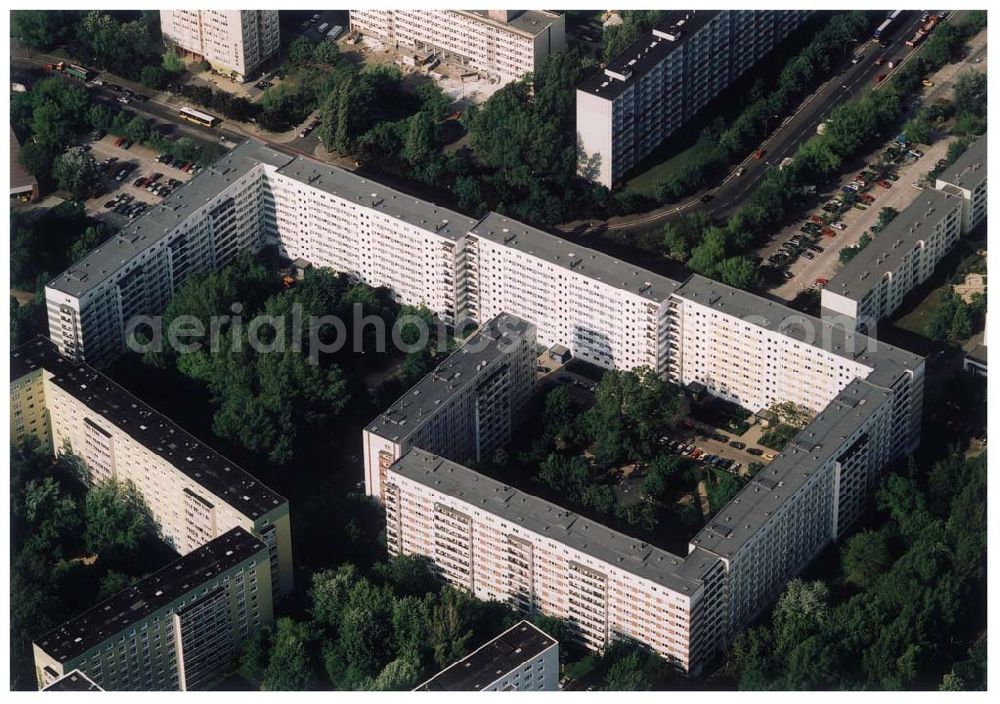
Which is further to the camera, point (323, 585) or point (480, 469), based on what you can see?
point (480, 469)

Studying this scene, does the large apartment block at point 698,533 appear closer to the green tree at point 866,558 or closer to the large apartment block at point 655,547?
the large apartment block at point 655,547

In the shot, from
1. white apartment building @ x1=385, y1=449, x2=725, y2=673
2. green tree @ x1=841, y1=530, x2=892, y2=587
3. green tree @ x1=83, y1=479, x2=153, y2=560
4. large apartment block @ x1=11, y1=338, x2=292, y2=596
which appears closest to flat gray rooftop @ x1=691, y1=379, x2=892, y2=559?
A: white apartment building @ x1=385, y1=449, x2=725, y2=673

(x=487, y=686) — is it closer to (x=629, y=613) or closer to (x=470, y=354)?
(x=629, y=613)

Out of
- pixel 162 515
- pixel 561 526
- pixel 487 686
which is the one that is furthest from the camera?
pixel 162 515

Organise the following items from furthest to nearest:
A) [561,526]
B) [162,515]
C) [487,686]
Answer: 1. [162,515]
2. [561,526]
3. [487,686]

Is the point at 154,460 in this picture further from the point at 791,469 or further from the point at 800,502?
the point at 800,502

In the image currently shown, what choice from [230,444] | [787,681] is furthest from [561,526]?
[230,444]

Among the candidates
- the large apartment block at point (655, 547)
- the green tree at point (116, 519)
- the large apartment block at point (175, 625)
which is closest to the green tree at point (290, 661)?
the large apartment block at point (175, 625)
